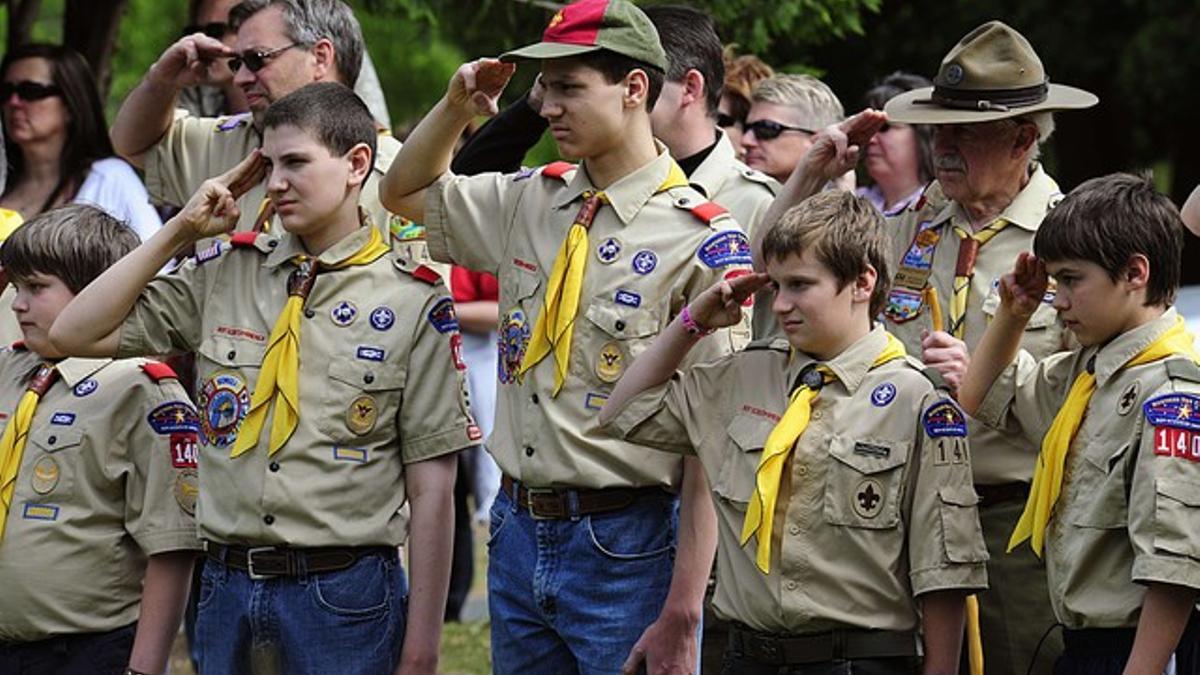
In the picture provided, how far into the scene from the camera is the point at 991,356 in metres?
5.02

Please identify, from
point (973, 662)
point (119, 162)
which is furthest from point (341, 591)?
point (119, 162)

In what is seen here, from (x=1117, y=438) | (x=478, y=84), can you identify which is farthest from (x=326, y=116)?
(x=1117, y=438)

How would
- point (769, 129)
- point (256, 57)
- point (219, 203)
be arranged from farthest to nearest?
point (769, 129) < point (256, 57) < point (219, 203)

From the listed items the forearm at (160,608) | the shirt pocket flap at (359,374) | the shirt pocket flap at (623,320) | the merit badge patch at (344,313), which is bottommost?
the forearm at (160,608)

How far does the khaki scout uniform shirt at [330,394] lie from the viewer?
17.0 feet

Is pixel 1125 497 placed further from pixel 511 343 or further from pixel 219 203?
pixel 219 203

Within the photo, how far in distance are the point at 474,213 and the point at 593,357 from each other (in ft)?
1.77

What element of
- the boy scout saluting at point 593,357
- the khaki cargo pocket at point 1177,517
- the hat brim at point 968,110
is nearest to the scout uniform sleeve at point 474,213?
the boy scout saluting at point 593,357

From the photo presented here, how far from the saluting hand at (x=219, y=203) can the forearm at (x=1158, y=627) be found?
240 cm

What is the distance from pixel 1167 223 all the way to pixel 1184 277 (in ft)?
55.4

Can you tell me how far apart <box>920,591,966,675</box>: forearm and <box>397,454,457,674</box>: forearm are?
47.9 inches

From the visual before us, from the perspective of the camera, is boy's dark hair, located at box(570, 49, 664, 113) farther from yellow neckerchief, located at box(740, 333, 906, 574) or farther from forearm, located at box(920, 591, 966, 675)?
forearm, located at box(920, 591, 966, 675)

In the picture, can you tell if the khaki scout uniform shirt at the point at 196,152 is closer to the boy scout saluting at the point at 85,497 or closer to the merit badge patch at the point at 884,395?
the boy scout saluting at the point at 85,497

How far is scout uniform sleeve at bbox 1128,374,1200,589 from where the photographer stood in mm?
4500
